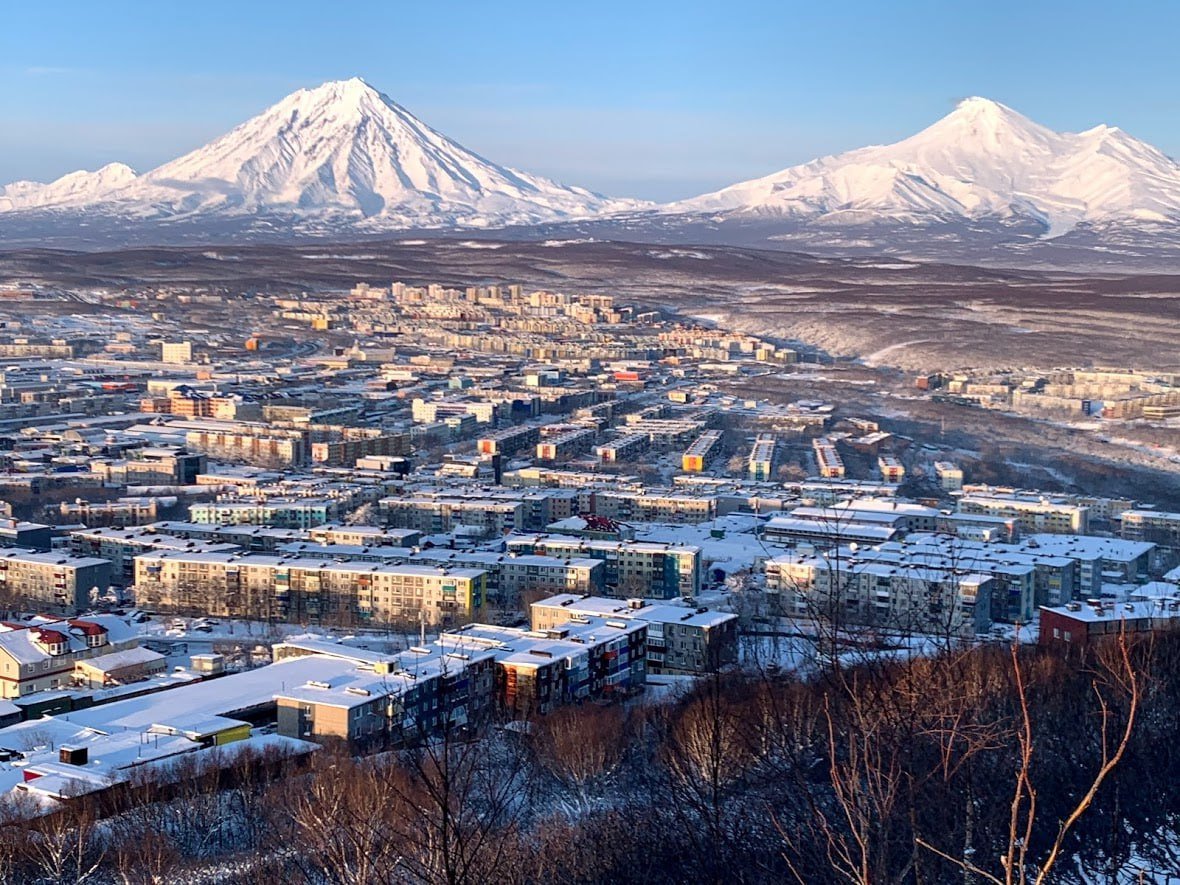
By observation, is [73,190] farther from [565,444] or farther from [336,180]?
[565,444]

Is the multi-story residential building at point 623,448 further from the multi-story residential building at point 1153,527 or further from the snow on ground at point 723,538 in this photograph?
the multi-story residential building at point 1153,527

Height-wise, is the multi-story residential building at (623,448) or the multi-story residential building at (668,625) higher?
the multi-story residential building at (668,625)

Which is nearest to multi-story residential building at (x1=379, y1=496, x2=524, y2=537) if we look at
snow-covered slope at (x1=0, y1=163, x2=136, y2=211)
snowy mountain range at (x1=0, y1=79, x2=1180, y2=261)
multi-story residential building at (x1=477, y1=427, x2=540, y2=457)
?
multi-story residential building at (x1=477, y1=427, x2=540, y2=457)

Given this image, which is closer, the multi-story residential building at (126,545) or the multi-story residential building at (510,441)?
the multi-story residential building at (126,545)

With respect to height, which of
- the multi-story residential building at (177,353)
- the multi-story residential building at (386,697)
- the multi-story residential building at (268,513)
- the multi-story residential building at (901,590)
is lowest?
the multi-story residential building at (177,353)

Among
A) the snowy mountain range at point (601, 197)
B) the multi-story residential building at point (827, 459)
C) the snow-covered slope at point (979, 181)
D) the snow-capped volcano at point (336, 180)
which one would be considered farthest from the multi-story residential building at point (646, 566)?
the snow-capped volcano at point (336, 180)

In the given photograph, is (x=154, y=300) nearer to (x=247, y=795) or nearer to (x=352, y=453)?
(x=352, y=453)

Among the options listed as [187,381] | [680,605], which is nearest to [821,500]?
[680,605]

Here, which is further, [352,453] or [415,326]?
[415,326]
